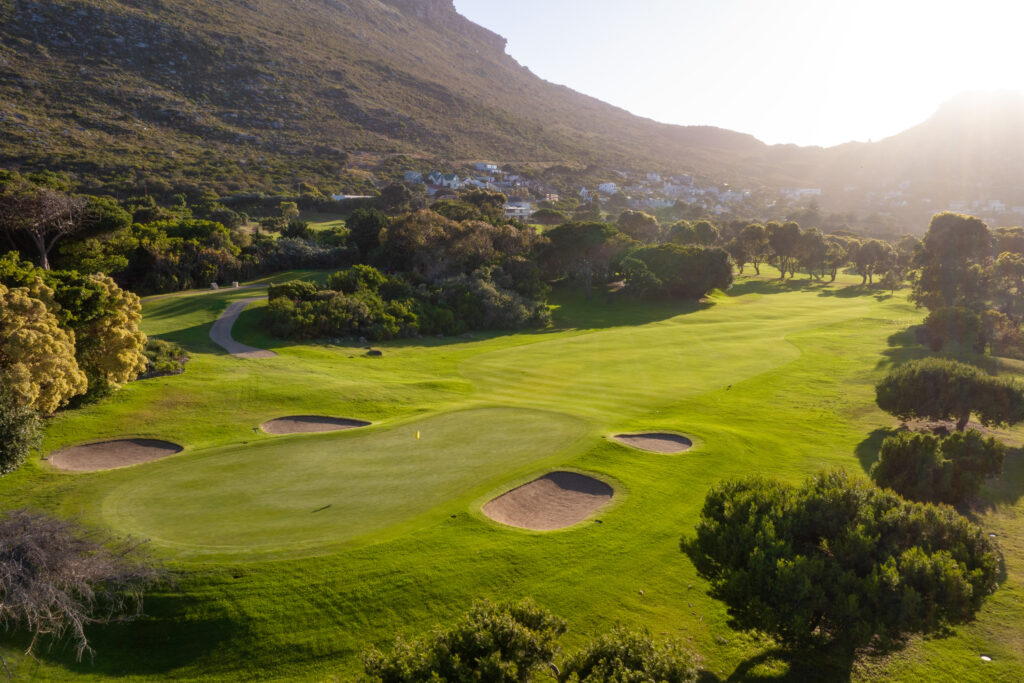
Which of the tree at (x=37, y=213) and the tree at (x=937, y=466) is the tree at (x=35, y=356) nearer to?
the tree at (x=37, y=213)

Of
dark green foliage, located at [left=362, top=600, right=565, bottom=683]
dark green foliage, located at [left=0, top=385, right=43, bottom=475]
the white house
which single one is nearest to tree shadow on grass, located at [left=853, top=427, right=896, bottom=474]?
dark green foliage, located at [left=362, top=600, right=565, bottom=683]

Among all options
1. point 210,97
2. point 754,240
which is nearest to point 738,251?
point 754,240

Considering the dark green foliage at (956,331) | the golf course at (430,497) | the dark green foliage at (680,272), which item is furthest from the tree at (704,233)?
the golf course at (430,497)

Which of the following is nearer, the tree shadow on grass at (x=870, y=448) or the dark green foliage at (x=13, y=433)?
the dark green foliage at (x=13, y=433)

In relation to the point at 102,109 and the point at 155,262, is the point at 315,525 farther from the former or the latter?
the point at 102,109

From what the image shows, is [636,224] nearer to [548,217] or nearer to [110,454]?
[548,217]
